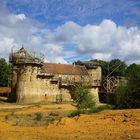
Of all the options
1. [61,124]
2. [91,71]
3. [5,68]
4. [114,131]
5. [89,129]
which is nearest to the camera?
[114,131]

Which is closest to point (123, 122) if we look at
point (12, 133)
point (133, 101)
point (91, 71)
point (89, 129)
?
point (89, 129)

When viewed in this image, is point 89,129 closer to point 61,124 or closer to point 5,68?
point 61,124

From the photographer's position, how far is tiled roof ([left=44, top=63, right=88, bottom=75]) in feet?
283

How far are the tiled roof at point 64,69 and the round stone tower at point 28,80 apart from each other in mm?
9247

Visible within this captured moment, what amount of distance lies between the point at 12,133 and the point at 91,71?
225ft

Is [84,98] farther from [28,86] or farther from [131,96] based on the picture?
[28,86]

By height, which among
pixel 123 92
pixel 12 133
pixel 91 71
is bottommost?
pixel 12 133

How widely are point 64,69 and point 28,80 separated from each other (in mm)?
16424

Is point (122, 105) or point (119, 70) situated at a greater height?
point (119, 70)

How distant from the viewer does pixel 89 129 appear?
82.1ft

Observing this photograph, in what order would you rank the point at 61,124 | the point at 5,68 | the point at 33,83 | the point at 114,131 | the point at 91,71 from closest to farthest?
the point at 114,131, the point at 61,124, the point at 33,83, the point at 91,71, the point at 5,68

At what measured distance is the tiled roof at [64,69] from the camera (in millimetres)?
86312

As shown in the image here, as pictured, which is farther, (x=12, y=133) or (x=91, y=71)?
(x=91, y=71)

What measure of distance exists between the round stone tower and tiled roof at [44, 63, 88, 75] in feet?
30.3
